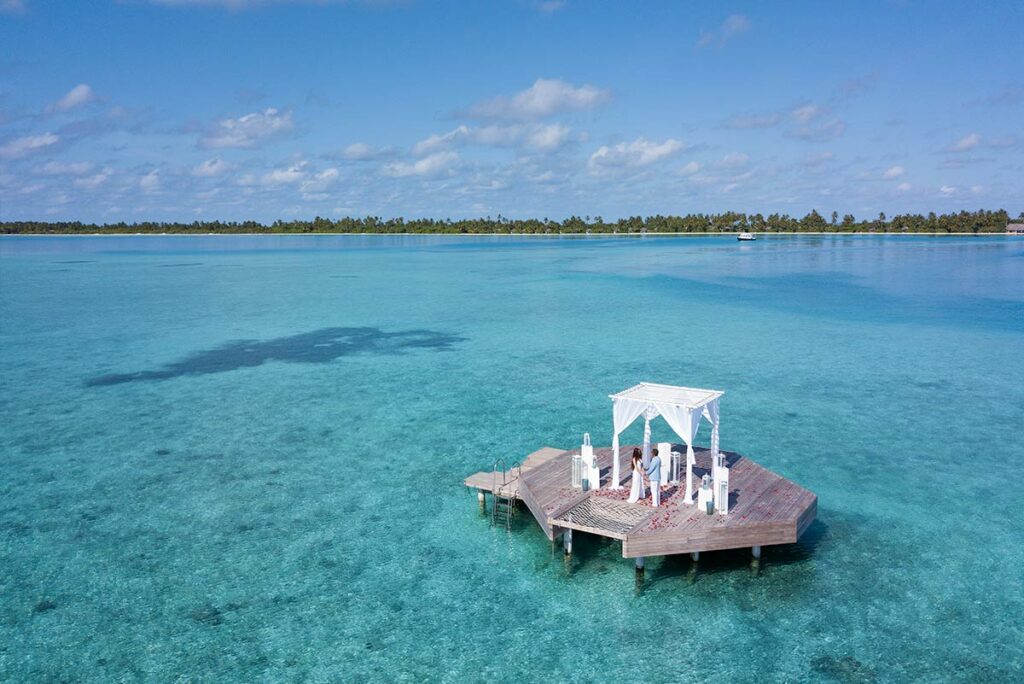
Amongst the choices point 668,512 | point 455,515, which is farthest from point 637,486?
point 455,515

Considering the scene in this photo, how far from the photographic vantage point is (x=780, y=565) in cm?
1805

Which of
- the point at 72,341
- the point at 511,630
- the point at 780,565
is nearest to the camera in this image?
the point at 511,630

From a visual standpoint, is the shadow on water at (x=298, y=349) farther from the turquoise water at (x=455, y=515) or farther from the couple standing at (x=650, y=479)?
the couple standing at (x=650, y=479)

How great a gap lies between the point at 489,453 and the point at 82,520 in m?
13.3

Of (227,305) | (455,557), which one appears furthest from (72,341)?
(455,557)

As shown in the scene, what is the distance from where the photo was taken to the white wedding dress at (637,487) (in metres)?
18.8

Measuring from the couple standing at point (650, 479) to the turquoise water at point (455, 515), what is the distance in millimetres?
1773

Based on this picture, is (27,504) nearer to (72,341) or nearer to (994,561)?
(994,561)

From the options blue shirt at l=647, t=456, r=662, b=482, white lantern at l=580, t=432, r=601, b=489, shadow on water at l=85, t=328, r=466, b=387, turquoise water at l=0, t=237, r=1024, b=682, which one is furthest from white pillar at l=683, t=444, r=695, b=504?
shadow on water at l=85, t=328, r=466, b=387

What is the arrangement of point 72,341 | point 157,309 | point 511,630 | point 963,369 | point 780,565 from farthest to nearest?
point 157,309 → point 72,341 → point 963,369 → point 780,565 → point 511,630

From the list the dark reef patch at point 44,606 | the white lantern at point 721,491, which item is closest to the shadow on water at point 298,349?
the dark reef patch at point 44,606

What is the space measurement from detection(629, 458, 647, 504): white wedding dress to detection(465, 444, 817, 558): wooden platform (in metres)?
0.21

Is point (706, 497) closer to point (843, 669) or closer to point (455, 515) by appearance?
point (843, 669)

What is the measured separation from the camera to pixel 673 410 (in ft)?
62.0
